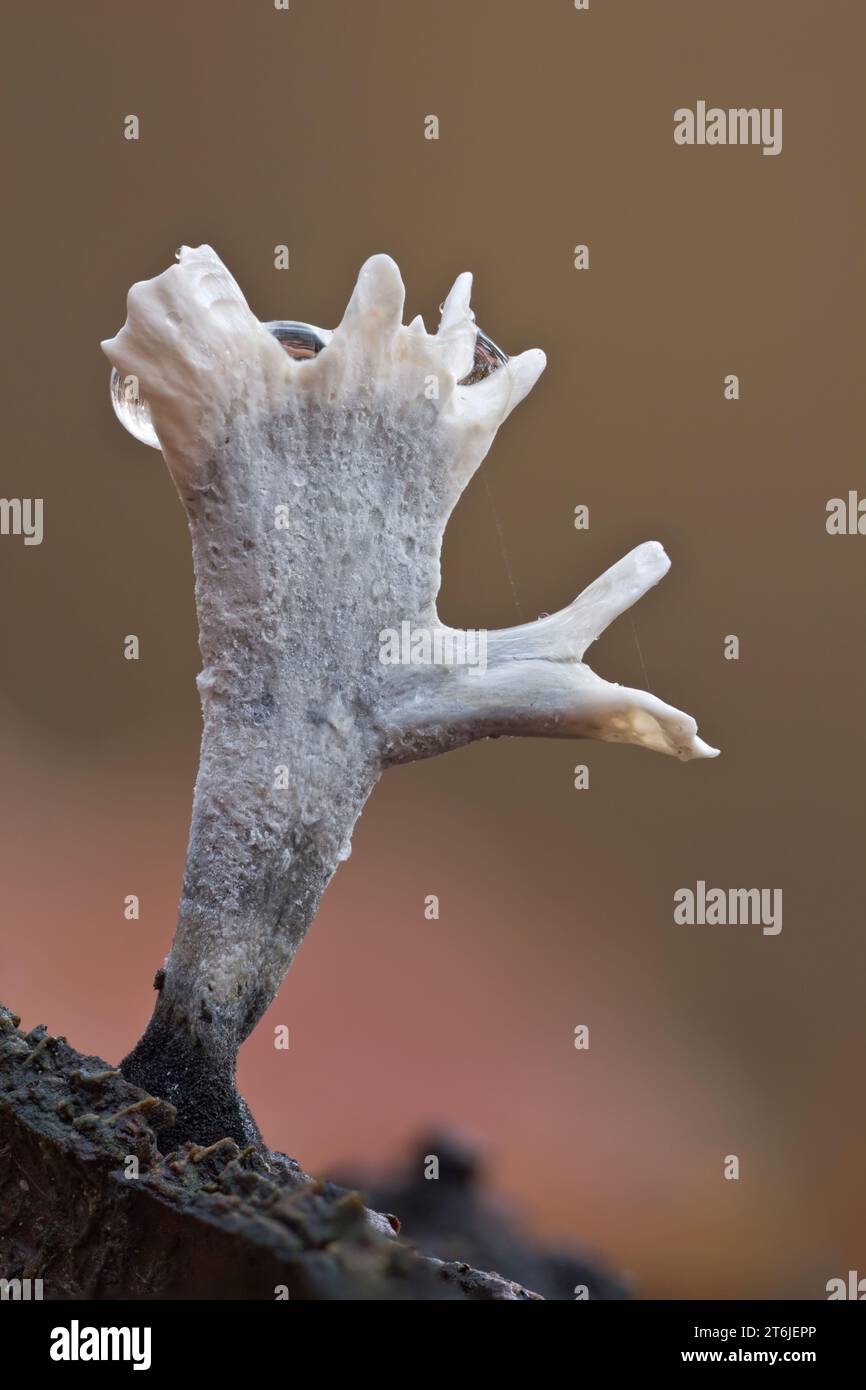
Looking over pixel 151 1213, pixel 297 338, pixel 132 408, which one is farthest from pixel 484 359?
pixel 151 1213

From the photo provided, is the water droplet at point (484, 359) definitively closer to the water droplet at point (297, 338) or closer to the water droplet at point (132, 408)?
the water droplet at point (297, 338)

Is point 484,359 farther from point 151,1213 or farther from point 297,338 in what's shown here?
point 151,1213

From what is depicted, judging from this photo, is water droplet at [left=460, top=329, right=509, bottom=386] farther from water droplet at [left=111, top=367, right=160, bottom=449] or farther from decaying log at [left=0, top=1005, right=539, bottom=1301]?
decaying log at [left=0, top=1005, right=539, bottom=1301]

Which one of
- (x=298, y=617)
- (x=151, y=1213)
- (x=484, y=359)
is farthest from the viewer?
(x=484, y=359)

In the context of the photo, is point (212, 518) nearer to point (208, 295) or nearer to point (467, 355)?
point (208, 295)

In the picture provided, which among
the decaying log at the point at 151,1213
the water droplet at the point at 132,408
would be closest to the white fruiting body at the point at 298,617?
the water droplet at the point at 132,408

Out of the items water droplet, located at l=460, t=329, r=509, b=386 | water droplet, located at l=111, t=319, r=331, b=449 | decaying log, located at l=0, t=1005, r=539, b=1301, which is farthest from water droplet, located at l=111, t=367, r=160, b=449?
decaying log, located at l=0, t=1005, r=539, b=1301

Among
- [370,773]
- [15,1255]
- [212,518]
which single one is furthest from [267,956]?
[212,518]
